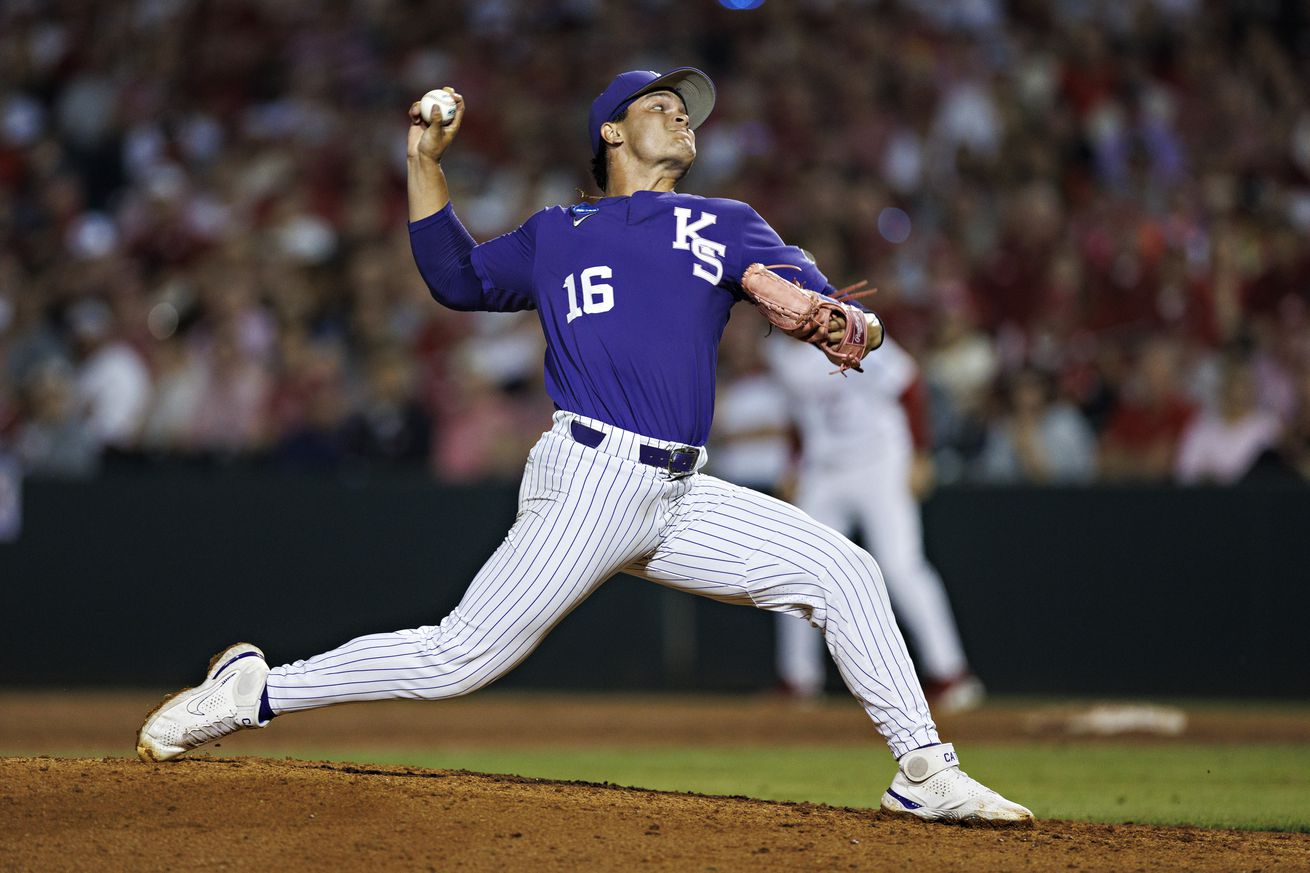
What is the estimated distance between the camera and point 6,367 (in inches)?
485

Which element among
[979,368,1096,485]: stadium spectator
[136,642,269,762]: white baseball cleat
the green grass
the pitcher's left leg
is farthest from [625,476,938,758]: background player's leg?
[979,368,1096,485]: stadium spectator

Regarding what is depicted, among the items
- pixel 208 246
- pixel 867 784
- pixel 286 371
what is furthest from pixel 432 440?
pixel 867 784

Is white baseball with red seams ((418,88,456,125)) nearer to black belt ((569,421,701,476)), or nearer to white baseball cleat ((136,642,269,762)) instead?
black belt ((569,421,701,476))

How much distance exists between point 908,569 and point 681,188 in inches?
145

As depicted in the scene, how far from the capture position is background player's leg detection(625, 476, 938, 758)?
4707 millimetres

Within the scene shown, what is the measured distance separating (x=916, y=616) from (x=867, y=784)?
9.87ft

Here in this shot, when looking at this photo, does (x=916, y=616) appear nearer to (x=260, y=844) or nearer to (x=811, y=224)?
(x=811, y=224)

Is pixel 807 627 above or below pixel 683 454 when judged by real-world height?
below

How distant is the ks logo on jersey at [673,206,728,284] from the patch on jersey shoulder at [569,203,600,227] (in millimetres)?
260

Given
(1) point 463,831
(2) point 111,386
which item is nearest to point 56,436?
(2) point 111,386

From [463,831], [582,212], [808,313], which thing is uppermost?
[582,212]

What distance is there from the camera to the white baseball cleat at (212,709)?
476 cm

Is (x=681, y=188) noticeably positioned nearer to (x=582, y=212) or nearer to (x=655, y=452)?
(x=582, y=212)

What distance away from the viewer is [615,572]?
463 centimetres
